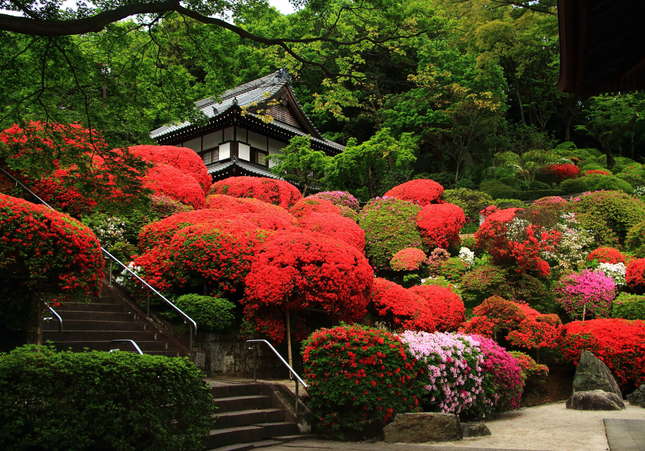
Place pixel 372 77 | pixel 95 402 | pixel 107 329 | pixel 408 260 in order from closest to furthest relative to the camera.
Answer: pixel 95 402, pixel 372 77, pixel 107 329, pixel 408 260

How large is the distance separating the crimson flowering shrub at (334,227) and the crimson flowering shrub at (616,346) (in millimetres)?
7575

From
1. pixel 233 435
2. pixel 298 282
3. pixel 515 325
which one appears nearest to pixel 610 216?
pixel 515 325

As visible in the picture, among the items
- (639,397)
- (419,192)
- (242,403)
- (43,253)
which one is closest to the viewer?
(43,253)

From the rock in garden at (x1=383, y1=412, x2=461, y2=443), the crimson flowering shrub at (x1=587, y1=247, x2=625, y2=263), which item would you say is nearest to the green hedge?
the rock in garden at (x1=383, y1=412, x2=461, y2=443)

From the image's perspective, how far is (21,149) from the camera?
768 cm

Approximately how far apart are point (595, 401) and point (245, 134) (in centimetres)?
2052

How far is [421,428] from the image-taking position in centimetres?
876

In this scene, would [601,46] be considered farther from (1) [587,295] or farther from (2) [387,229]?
(2) [387,229]

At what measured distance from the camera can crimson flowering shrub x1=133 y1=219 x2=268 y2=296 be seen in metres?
12.5

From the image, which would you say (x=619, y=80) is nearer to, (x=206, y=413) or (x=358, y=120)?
Result: (x=206, y=413)

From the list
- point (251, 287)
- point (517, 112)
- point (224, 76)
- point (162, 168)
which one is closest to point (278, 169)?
point (162, 168)

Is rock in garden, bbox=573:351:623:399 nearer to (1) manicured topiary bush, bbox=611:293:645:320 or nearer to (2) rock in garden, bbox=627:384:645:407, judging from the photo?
(2) rock in garden, bbox=627:384:645:407

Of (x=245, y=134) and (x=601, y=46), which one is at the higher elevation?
(x=245, y=134)

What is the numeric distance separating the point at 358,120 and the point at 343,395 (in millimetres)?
31452
